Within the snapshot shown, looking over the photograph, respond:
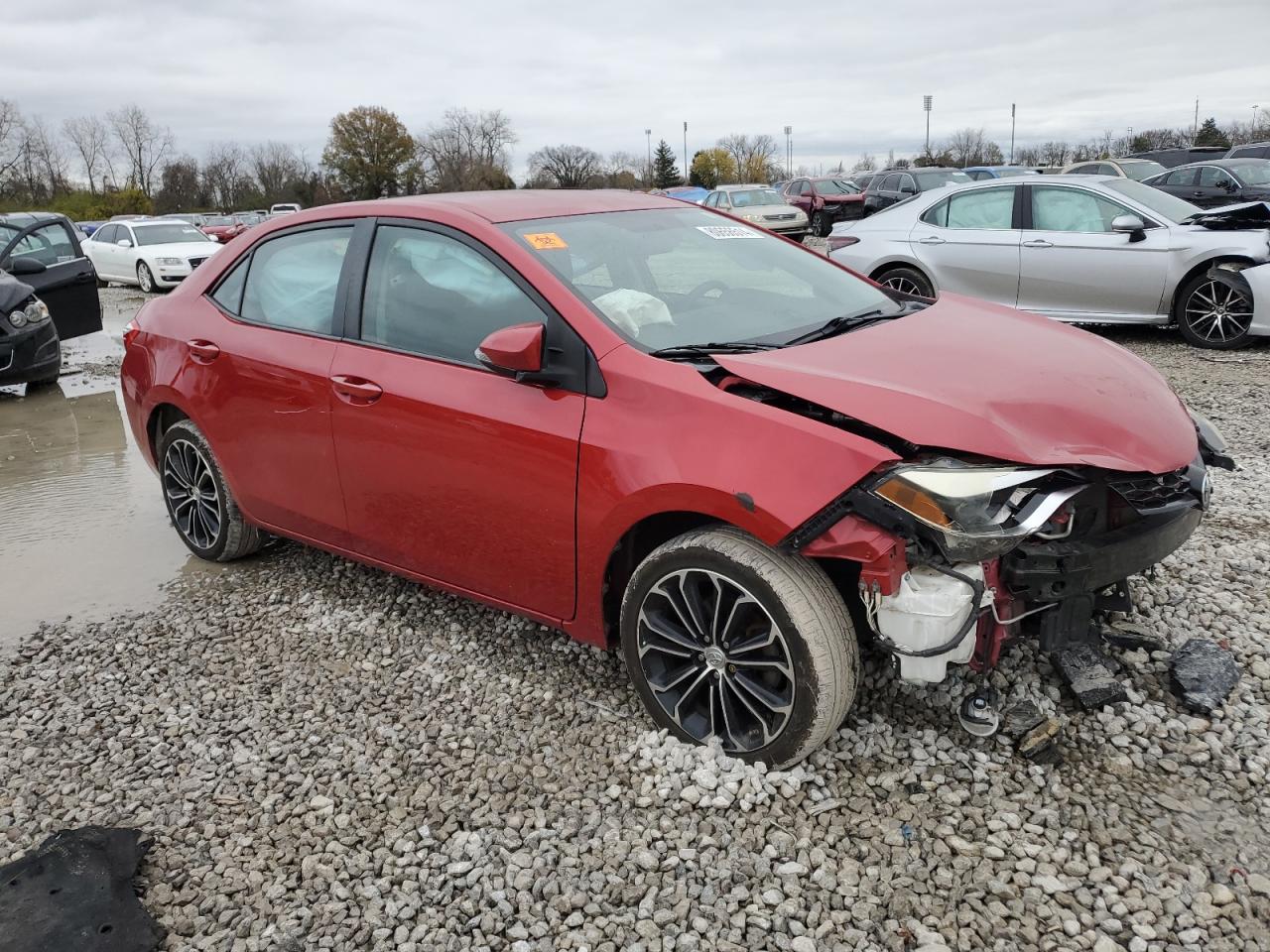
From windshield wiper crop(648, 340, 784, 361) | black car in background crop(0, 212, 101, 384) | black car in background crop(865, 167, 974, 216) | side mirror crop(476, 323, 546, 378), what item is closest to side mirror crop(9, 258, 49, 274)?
black car in background crop(0, 212, 101, 384)

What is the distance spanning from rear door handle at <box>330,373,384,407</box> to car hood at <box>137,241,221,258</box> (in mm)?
17036

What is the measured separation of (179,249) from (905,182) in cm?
1597

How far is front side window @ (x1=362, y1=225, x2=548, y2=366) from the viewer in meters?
3.26

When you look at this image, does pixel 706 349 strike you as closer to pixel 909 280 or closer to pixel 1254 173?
pixel 909 280

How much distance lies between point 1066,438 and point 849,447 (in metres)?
0.61

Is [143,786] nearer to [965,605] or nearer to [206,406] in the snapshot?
[206,406]

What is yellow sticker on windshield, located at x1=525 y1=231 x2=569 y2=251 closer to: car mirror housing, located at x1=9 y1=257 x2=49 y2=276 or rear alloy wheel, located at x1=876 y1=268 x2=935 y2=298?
rear alloy wheel, located at x1=876 y1=268 x2=935 y2=298

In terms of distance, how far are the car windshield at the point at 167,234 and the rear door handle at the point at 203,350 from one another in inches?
685

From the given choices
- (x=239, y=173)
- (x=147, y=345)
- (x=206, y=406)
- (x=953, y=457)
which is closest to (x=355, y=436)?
(x=206, y=406)

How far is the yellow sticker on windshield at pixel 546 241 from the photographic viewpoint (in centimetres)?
330

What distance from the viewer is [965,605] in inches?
99.0

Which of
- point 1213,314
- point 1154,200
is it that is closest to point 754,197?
point 1154,200

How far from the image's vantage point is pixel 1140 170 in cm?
2133

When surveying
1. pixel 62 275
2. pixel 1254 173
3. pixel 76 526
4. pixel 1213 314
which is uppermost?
pixel 1254 173
